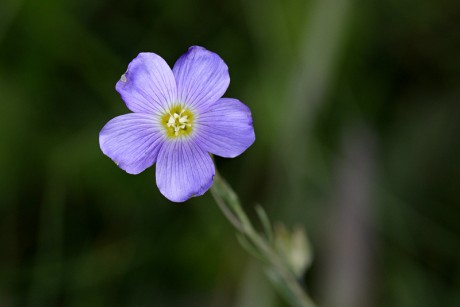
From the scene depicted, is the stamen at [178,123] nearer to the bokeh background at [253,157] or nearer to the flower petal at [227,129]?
the flower petal at [227,129]

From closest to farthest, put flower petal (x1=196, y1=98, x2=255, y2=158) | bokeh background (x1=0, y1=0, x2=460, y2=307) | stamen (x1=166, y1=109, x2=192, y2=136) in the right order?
flower petal (x1=196, y1=98, x2=255, y2=158) → stamen (x1=166, y1=109, x2=192, y2=136) → bokeh background (x1=0, y1=0, x2=460, y2=307)

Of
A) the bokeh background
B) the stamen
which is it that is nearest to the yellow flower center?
the stamen

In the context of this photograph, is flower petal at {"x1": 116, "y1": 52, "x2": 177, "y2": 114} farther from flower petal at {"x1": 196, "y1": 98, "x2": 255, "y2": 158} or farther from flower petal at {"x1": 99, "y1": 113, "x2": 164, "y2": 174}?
flower petal at {"x1": 196, "y1": 98, "x2": 255, "y2": 158}

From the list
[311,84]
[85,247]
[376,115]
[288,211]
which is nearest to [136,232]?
[85,247]

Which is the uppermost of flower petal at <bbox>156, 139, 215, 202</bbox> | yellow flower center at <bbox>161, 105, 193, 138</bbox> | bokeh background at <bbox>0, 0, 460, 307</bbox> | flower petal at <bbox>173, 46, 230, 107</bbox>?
flower petal at <bbox>173, 46, 230, 107</bbox>

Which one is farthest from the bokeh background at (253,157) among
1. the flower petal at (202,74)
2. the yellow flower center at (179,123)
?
the flower petal at (202,74)

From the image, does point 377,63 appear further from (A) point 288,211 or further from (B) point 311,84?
(A) point 288,211
